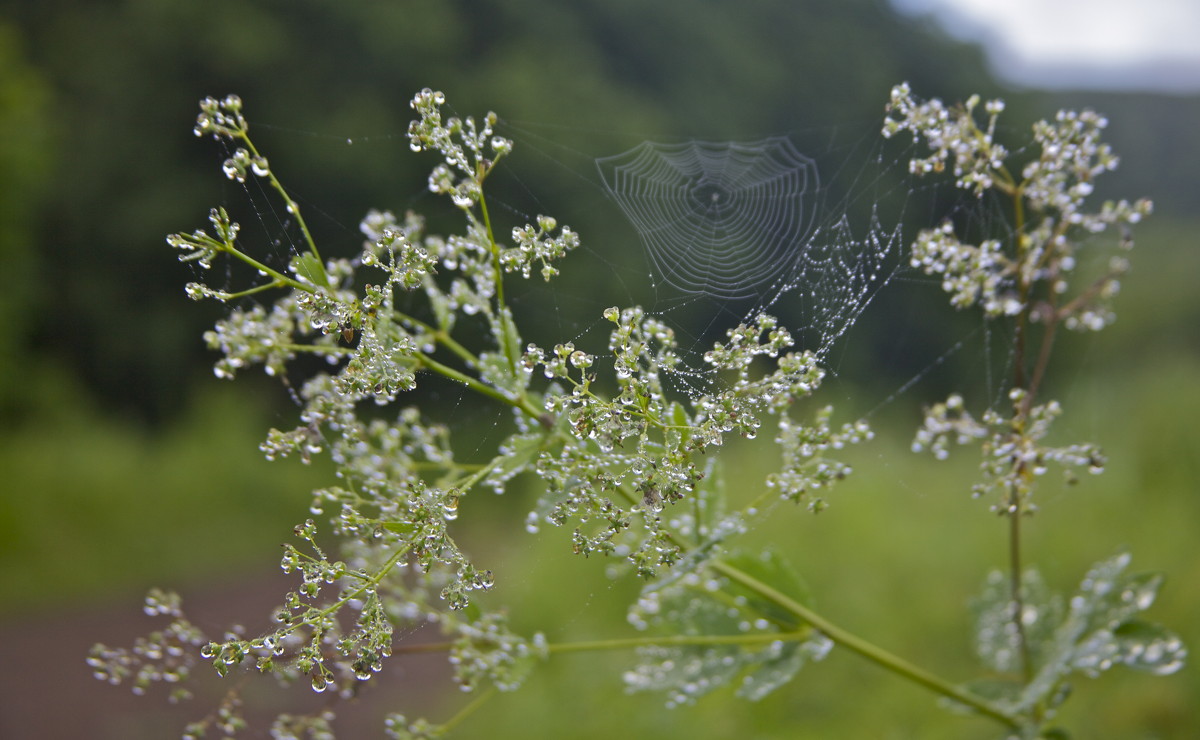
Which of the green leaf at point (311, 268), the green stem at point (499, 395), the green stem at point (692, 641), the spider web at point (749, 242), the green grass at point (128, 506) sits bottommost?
the green stem at point (692, 641)

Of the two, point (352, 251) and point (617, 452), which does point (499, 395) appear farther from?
point (352, 251)

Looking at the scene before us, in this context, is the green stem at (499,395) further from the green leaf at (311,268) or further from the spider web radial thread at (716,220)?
the spider web radial thread at (716,220)

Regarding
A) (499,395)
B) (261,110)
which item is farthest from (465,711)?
(261,110)

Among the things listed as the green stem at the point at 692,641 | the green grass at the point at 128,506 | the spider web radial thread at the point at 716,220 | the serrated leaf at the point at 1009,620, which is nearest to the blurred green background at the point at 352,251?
the green grass at the point at 128,506

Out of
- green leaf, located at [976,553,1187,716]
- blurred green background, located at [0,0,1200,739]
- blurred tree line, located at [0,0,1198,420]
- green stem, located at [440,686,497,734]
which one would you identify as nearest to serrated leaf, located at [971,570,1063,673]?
green leaf, located at [976,553,1187,716]

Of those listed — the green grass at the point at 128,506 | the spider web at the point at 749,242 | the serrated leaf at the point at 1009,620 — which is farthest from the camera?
the green grass at the point at 128,506

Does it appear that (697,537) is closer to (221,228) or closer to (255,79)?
(221,228)

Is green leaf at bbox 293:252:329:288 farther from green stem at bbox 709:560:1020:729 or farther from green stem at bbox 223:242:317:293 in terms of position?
green stem at bbox 709:560:1020:729

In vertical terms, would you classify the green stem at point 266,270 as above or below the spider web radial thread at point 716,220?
below
